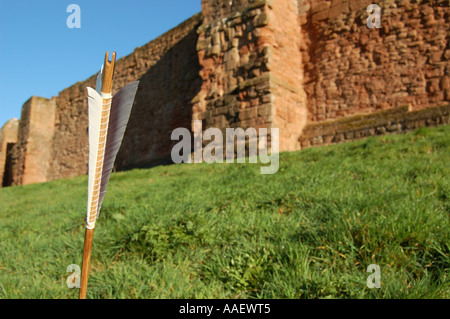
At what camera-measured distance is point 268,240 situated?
7.60 ft

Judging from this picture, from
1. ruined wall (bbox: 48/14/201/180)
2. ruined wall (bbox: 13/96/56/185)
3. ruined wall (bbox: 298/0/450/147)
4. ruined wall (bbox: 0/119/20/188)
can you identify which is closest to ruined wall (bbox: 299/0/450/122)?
ruined wall (bbox: 298/0/450/147)

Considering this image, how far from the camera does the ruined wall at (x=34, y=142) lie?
50.8ft

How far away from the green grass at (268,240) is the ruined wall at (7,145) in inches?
579

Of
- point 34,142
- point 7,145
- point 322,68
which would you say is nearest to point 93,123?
point 322,68

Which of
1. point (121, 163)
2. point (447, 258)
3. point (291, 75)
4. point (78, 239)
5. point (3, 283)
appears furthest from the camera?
point (121, 163)

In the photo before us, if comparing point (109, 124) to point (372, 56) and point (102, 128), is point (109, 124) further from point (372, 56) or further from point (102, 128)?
point (372, 56)

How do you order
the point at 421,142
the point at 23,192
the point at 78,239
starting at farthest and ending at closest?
the point at 23,192, the point at 421,142, the point at 78,239

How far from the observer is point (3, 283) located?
227 cm

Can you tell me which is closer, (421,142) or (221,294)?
(221,294)

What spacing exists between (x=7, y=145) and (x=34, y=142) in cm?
234

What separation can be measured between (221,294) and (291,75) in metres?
6.45

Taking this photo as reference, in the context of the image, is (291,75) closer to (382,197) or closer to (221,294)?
(382,197)

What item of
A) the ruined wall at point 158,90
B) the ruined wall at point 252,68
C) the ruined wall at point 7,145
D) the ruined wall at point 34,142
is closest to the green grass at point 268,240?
the ruined wall at point 252,68

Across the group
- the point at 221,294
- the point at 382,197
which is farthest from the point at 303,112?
the point at 221,294
